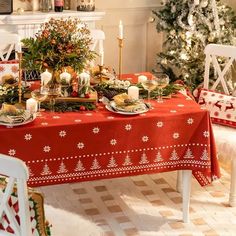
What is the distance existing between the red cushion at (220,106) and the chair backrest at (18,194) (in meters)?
1.75

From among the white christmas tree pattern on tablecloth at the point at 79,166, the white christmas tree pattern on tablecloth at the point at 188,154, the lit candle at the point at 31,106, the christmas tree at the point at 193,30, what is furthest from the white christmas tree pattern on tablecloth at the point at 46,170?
the christmas tree at the point at 193,30

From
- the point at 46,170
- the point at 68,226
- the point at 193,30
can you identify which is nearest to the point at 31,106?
the point at 46,170

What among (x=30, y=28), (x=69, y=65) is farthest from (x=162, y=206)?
(x=30, y=28)

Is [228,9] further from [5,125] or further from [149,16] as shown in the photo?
[5,125]

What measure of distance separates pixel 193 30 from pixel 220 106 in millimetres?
1456

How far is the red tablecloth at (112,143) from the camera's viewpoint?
2877mm

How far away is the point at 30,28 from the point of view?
4.96 m

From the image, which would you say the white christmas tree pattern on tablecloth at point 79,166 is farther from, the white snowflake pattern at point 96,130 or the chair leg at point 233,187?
the chair leg at point 233,187

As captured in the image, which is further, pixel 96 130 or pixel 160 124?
pixel 160 124

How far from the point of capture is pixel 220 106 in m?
3.66

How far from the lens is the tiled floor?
3.40 metres

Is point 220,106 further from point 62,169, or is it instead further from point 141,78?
point 62,169

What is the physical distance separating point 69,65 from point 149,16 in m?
2.47

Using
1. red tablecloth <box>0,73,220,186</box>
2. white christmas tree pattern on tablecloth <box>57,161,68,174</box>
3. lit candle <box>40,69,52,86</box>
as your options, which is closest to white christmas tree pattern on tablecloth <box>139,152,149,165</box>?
red tablecloth <box>0,73,220,186</box>
